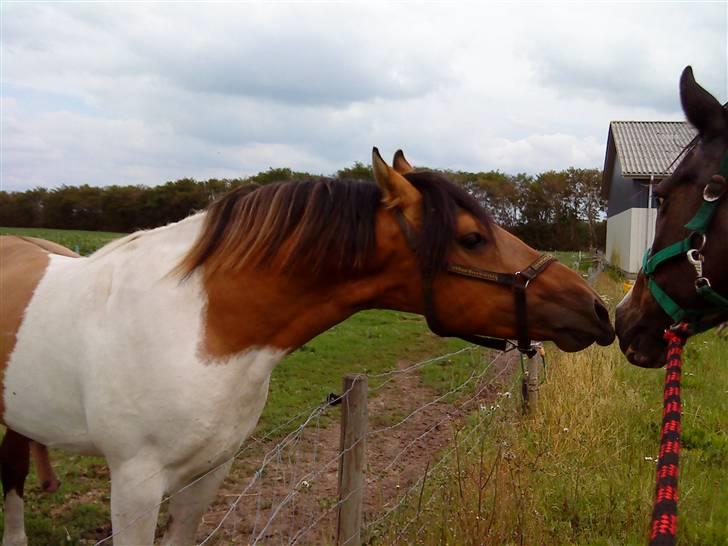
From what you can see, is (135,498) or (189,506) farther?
(189,506)

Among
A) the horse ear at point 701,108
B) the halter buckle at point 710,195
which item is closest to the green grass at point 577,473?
the halter buckle at point 710,195

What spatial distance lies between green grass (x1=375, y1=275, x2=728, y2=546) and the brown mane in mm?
1428

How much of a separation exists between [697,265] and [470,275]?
0.82 m

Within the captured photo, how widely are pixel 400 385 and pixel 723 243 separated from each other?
18.3 feet

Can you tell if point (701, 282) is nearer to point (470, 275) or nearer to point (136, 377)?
point (470, 275)

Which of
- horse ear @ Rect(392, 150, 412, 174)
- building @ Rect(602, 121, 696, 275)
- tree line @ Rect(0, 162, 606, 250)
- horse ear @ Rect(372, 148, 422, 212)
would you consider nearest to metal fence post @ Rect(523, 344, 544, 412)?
horse ear @ Rect(392, 150, 412, 174)

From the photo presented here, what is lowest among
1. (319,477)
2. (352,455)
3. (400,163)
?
(319,477)

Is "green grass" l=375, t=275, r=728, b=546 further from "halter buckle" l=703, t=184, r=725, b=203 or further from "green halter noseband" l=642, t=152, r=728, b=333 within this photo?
"halter buckle" l=703, t=184, r=725, b=203

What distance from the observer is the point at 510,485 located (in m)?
3.20

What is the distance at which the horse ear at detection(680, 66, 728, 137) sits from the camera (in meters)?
2.17

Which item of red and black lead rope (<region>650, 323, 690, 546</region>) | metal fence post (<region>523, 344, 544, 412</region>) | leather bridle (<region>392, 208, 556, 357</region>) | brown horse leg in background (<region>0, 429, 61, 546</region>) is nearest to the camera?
red and black lead rope (<region>650, 323, 690, 546</region>)

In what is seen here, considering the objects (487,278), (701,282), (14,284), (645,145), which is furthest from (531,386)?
(645,145)

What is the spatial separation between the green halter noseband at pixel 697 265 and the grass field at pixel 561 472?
1.22 m

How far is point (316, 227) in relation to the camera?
216cm
